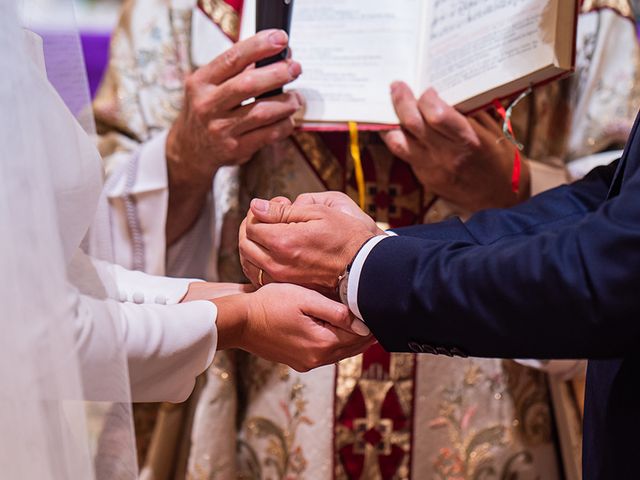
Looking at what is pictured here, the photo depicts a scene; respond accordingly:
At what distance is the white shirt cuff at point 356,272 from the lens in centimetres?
119

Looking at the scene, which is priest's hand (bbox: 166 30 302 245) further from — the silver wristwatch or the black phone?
the silver wristwatch

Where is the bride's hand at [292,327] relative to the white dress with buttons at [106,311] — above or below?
below

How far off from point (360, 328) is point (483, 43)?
51 cm

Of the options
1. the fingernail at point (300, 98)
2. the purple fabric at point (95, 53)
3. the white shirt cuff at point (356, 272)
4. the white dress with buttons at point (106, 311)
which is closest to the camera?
the white dress with buttons at point (106, 311)

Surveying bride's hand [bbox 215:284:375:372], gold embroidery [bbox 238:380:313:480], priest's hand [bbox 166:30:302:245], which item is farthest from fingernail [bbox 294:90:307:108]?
gold embroidery [bbox 238:380:313:480]

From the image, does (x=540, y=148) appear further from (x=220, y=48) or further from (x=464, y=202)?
(x=220, y=48)

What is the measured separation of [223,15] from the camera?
171cm

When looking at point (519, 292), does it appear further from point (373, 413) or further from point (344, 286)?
point (373, 413)

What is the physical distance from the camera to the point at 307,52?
1583mm

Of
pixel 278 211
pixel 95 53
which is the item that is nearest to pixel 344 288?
pixel 278 211

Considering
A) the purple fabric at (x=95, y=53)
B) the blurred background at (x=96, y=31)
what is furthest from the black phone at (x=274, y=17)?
the purple fabric at (x=95, y=53)

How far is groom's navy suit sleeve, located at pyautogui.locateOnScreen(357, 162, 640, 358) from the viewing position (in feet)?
3.21

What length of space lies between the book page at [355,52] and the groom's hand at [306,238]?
0.84 ft

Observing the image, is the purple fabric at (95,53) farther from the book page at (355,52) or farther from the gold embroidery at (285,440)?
the gold embroidery at (285,440)
